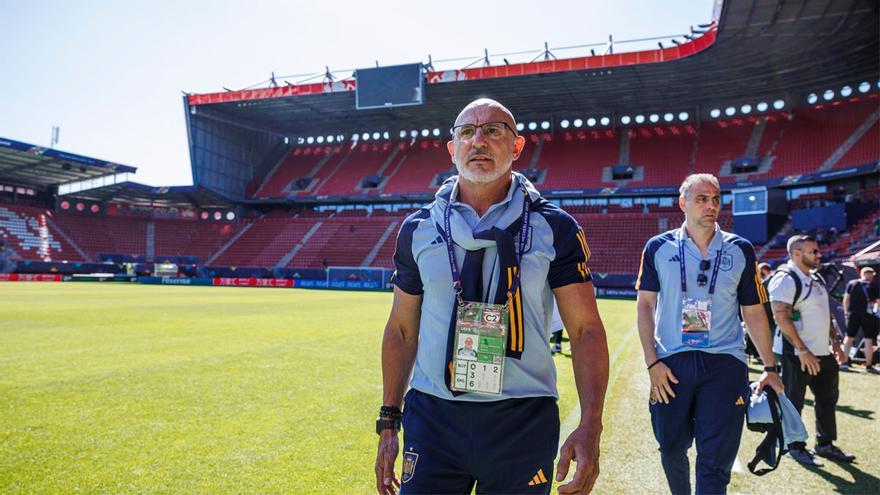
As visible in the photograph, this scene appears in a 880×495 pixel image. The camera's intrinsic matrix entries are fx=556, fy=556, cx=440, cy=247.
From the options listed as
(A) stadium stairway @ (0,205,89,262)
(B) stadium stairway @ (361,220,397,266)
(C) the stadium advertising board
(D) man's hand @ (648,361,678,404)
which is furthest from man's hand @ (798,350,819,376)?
(A) stadium stairway @ (0,205,89,262)

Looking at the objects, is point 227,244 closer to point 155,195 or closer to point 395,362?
point 155,195

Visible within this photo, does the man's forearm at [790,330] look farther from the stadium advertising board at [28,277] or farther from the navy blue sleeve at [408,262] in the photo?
the stadium advertising board at [28,277]

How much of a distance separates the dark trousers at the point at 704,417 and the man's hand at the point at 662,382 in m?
0.03

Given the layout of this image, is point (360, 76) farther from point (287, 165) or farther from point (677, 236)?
point (677, 236)

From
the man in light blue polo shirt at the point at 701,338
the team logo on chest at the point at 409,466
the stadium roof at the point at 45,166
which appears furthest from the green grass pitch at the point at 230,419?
the stadium roof at the point at 45,166

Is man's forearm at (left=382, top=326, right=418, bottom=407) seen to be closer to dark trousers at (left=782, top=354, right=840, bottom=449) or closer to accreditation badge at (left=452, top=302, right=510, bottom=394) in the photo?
accreditation badge at (left=452, top=302, right=510, bottom=394)

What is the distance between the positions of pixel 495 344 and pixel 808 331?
4121mm

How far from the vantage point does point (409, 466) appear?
2.08 m

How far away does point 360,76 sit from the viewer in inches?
1547

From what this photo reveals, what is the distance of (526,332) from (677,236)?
83.4 inches

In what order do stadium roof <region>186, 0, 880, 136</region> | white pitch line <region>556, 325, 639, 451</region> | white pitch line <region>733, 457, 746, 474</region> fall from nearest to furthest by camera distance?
white pitch line <region>733, 457, 746, 474</region> < white pitch line <region>556, 325, 639, 451</region> < stadium roof <region>186, 0, 880, 136</region>

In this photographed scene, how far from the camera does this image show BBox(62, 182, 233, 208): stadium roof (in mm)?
48969

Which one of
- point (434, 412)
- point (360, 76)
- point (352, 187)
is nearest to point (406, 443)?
point (434, 412)

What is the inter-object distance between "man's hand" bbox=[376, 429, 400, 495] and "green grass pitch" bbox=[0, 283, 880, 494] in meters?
1.68
